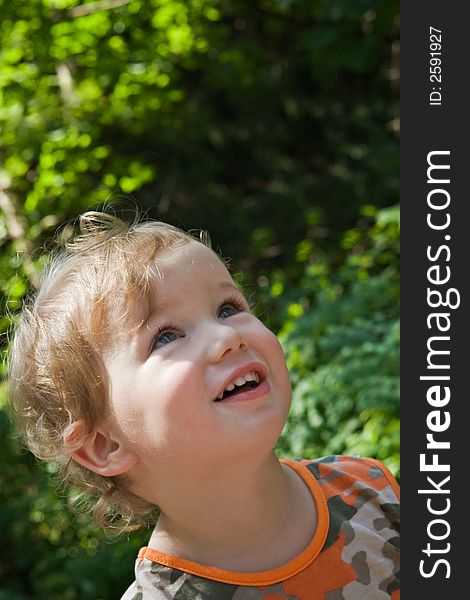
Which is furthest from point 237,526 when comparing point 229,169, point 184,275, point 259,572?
point 229,169

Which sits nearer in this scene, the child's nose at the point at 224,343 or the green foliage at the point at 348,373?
the child's nose at the point at 224,343

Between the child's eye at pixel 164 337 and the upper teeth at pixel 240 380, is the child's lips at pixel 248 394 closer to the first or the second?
the upper teeth at pixel 240 380

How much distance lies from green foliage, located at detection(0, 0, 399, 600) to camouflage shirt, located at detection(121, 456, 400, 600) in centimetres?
130

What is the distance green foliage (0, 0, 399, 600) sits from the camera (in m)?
3.74

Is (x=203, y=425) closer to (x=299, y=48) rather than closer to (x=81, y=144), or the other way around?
(x=81, y=144)

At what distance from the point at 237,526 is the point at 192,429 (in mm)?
191

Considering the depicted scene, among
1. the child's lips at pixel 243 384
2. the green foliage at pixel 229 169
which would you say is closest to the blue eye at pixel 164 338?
the child's lips at pixel 243 384

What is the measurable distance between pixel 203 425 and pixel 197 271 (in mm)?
260

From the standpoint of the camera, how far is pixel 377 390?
3.18m

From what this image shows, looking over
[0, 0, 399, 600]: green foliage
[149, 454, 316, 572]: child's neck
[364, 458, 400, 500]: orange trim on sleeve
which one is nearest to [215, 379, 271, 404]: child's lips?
[149, 454, 316, 572]: child's neck

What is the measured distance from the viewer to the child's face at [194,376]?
1.54 metres

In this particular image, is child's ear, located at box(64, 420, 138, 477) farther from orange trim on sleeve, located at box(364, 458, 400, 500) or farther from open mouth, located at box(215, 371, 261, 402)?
orange trim on sleeve, located at box(364, 458, 400, 500)

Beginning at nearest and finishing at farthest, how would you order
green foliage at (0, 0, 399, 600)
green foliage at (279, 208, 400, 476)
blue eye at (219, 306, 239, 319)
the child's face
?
the child's face
blue eye at (219, 306, 239, 319)
green foliage at (279, 208, 400, 476)
green foliage at (0, 0, 399, 600)

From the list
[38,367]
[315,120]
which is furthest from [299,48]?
[38,367]
